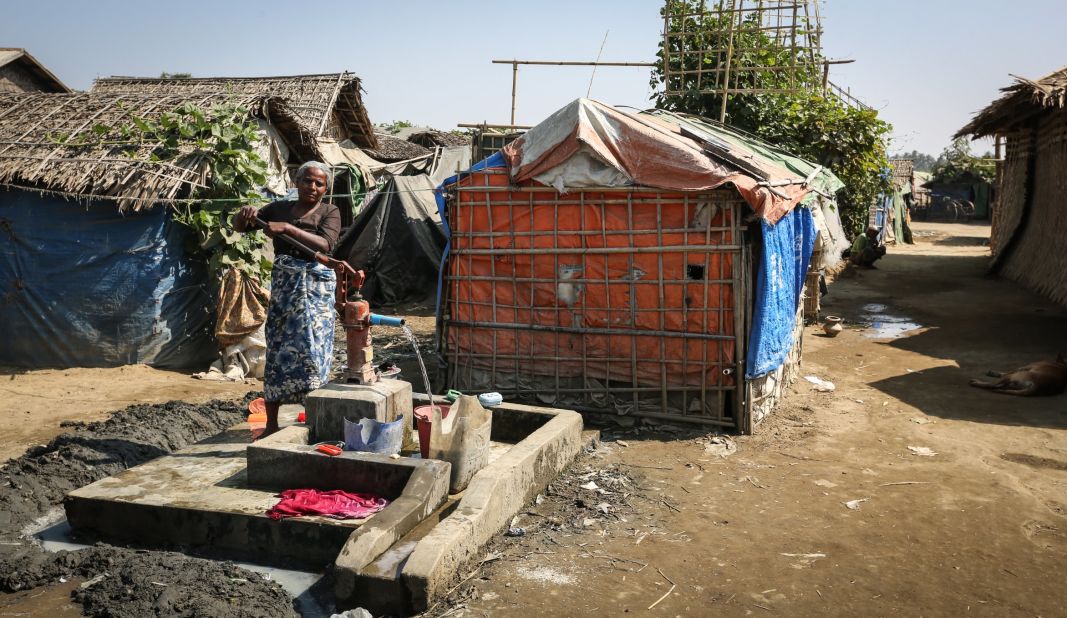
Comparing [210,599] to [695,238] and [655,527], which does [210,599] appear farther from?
[695,238]

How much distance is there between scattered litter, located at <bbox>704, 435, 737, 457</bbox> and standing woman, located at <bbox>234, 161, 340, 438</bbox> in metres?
3.07

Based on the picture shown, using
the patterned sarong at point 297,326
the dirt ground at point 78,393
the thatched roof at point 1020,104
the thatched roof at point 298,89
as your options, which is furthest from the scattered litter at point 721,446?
the thatched roof at point 298,89

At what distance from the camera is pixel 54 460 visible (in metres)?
5.50

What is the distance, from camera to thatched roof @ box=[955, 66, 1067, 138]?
10.9 meters

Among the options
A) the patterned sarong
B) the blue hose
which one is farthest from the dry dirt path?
the patterned sarong

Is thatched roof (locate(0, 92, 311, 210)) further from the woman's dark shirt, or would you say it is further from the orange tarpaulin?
the orange tarpaulin

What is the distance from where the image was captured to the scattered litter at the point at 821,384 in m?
8.24

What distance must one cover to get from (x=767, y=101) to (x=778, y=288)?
5647 mm

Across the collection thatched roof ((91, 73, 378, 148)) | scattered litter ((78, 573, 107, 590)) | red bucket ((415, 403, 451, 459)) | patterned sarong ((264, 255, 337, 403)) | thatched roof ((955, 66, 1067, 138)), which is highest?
thatched roof ((91, 73, 378, 148))

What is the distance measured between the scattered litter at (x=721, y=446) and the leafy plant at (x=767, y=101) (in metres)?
6.07

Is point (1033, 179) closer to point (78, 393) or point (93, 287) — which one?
point (93, 287)

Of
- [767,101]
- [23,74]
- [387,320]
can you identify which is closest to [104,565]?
[387,320]

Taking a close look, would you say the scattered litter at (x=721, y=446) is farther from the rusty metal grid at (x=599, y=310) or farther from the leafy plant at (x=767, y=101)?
the leafy plant at (x=767, y=101)

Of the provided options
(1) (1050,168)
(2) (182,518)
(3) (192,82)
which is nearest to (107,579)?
(2) (182,518)
